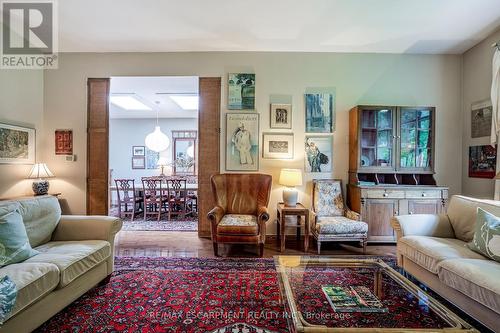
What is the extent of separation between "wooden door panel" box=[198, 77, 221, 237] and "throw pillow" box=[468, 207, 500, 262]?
125 inches

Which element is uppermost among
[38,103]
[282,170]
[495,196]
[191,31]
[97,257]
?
[191,31]

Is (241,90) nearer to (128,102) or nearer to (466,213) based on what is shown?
(466,213)

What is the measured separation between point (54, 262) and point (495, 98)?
509 cm

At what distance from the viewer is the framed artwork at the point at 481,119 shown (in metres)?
3.42

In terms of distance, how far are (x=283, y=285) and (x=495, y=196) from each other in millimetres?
3179

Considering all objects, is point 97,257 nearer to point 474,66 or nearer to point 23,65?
point 23,65

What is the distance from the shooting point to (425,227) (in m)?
2.63

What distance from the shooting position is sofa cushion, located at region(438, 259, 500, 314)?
159 cm

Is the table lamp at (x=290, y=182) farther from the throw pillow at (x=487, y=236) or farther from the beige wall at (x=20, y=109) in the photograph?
the beige wall at (x=20, y=109)

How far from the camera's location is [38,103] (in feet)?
13.0

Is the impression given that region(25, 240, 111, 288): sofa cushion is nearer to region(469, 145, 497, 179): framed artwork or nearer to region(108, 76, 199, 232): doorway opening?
region(108, 76, 199, 232): doorway opening

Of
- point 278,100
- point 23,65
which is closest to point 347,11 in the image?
point 278,100

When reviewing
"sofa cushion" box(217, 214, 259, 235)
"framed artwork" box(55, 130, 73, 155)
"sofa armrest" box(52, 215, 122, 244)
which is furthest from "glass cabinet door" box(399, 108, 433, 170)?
"framed artwork" box(55, 130, 73, 155)

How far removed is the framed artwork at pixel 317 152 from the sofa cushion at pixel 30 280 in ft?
10.8
